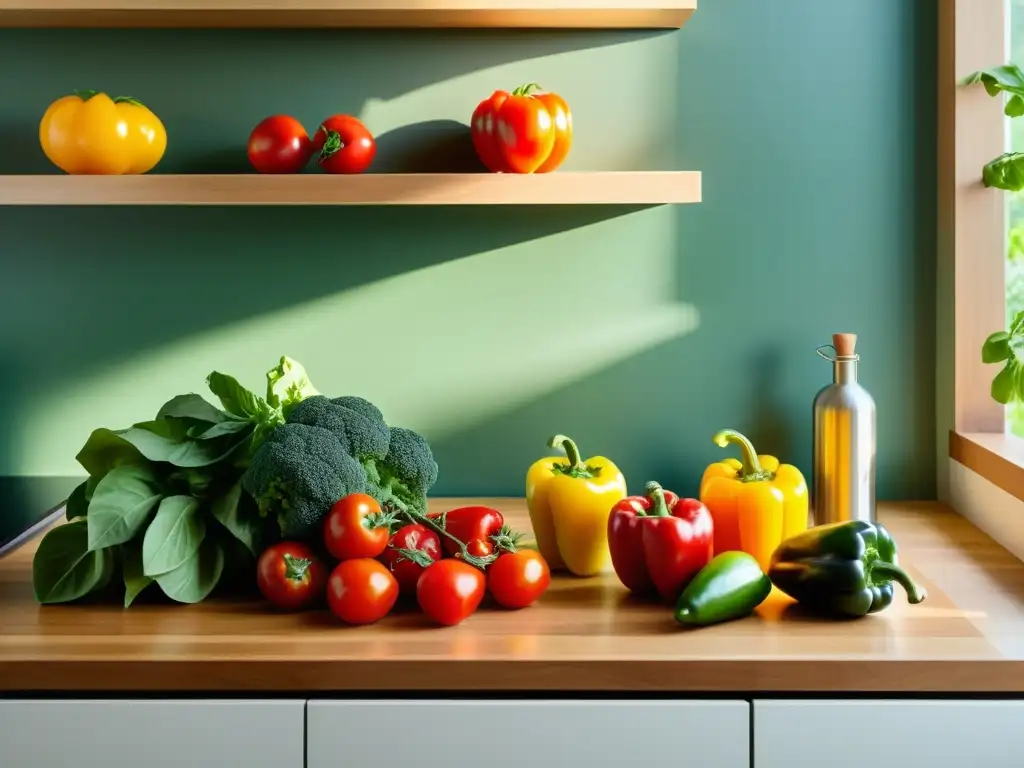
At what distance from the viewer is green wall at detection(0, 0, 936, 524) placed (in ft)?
6.23

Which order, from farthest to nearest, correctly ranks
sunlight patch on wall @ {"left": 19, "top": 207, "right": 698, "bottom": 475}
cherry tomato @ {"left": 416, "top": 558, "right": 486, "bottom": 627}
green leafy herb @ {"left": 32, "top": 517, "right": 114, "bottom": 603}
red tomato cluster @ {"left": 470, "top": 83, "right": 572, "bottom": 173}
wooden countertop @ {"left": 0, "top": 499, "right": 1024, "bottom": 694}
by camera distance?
1. sunlight patch on wall @ {"left": 19, "top": 207, "right": 698, "bottom": 475}
2. red tomato cluster @ {"left": 470, "top": 83, "right": 572, "bottom": 173}
3. green leafy herb @ {"left": 32, "top": 517, "right": 114, "bottom": 603}
4. cherry tomato @ {"left": 416, "top": 558, "right": 486, "bottom": 627}
5. wooden countertop @ {"left": 0, "top": 499, "right": 1024, "bottom": 694}

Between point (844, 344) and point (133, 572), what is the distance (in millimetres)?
1126

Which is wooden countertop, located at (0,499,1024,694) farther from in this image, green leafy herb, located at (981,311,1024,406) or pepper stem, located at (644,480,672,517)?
green leafy herb, located at (981,311,1024,406)

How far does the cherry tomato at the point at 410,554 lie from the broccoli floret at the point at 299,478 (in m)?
0.09

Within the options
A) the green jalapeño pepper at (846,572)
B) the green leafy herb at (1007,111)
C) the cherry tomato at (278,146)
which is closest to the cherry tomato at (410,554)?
the green jalapeño pepper at (846,572)

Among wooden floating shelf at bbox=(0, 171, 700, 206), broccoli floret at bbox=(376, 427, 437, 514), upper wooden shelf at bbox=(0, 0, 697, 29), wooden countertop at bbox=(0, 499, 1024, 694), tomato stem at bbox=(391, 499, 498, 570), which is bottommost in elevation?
wooden countertop at bbox=(0, 499, 1024, 694)

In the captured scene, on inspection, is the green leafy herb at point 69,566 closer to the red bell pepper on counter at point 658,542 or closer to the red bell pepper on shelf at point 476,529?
the red bell pepper on shelf at point 476,529

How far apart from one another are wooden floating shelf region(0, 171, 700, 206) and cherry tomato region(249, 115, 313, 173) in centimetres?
7

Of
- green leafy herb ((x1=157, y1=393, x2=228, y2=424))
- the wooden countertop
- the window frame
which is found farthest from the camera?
the window frame

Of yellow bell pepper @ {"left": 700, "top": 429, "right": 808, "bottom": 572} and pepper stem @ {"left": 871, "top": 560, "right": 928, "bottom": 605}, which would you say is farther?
yellow bell pepper @ {"left": 700, "top": 429, "right": 808, "bottom": 572}

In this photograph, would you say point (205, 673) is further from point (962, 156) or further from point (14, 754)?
point (962, 156)

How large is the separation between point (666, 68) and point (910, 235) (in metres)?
0.53

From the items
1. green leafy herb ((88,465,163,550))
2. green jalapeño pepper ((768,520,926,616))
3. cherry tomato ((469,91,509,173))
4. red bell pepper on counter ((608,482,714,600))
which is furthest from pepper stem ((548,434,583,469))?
green leafy herb ((88,465,163,550))

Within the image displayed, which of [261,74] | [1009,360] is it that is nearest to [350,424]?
[261,74]
